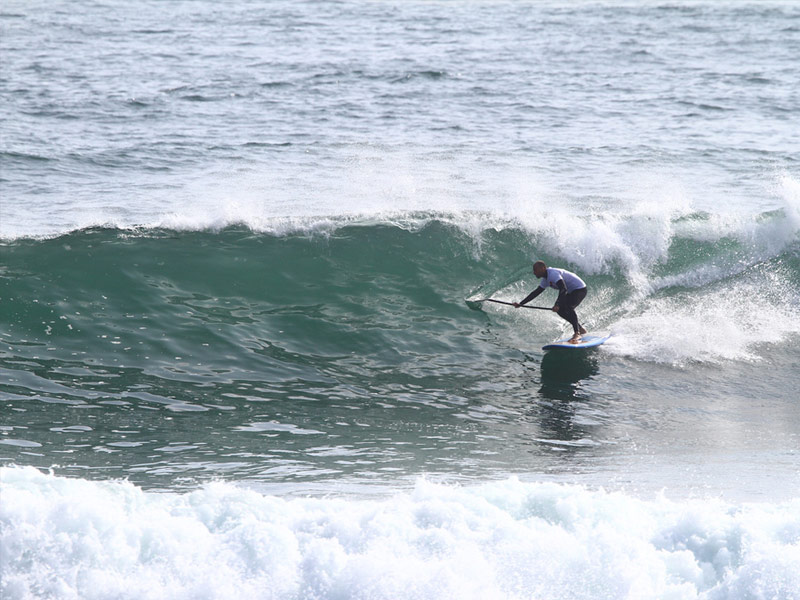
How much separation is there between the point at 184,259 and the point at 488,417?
6.13m

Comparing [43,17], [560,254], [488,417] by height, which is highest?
[43,17]

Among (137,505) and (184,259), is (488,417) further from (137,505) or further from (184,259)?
(184,259)

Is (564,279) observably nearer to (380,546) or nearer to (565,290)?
(565,290)

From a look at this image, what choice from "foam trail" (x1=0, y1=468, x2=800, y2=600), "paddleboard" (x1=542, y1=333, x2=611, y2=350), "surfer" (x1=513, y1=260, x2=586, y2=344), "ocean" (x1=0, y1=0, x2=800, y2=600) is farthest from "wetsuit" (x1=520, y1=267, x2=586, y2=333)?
"foam trail" (x1=0, y1=468, x2=800, y2=600)

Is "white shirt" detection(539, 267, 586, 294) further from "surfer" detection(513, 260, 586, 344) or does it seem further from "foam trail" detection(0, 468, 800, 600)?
"foam trail" detection(0, 468, 800, 600)

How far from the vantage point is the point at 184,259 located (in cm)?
1392

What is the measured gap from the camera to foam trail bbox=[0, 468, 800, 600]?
22.4 ft

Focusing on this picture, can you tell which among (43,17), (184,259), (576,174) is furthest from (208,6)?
(184,259)

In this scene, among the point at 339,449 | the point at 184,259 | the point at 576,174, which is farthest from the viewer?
the point at 576,174

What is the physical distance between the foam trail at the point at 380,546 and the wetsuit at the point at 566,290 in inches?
197

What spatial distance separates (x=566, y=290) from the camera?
12266 millimetres

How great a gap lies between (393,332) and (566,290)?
2518 millimetres

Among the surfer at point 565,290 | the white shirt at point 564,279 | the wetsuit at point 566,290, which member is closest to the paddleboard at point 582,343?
the surfer at point 565,290

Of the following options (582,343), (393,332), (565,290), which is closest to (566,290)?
(565,290)
